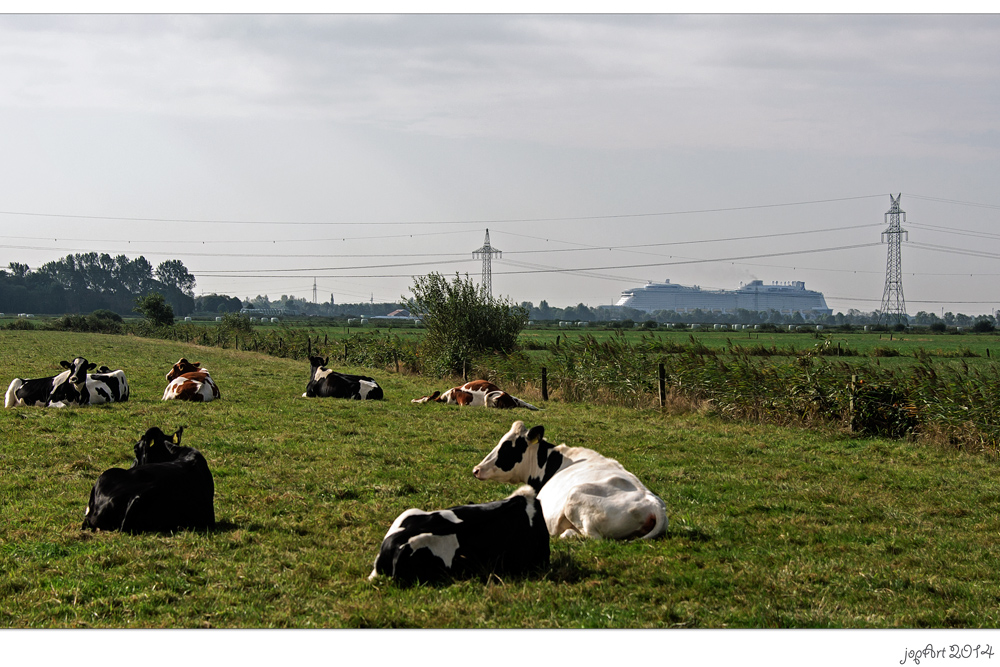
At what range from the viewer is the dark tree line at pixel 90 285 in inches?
5531

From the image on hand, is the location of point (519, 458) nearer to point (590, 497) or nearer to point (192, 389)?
point (590, 497)

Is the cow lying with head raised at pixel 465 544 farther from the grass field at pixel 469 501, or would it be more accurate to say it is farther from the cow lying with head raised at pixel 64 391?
the cow lying with head raised at pixel 64 391

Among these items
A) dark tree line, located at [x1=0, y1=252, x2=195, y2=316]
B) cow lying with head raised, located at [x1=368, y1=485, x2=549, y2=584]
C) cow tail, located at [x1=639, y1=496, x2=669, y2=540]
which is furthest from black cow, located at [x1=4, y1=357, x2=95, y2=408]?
dark tree line, located at [x1=0, y1=252, x2=195, y2=316]

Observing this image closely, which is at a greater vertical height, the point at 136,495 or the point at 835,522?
the point at 136,495

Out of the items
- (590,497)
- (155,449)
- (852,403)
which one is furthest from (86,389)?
(852,403)

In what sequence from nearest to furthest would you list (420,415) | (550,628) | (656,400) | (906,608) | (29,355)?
1. (550,628)
2. (906,608)
3. (420,415)
4. (656,400)
5. (29,355)

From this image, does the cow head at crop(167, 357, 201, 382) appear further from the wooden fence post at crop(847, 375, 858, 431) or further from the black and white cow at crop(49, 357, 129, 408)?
the wooden fence post at crop(847, 375, 858, 431)

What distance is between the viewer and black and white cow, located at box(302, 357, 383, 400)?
18375mm

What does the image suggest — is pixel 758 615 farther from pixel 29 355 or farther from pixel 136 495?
pixel 29 355

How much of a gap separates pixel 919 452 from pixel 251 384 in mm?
15295

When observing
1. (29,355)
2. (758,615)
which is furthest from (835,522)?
(29,355)

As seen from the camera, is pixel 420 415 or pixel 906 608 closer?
pixel 906 608

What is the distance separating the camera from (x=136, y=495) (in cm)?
684

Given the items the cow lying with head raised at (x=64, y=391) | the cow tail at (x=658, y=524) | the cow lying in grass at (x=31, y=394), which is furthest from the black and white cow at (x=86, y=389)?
the cow tail at (x=658, y=524)
